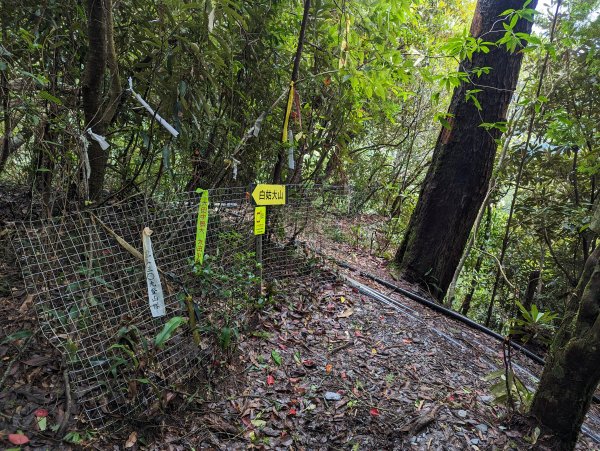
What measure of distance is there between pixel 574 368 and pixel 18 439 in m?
2.72

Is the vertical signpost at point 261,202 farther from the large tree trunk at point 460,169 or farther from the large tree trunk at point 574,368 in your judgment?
the large tree trunk at point 460,169

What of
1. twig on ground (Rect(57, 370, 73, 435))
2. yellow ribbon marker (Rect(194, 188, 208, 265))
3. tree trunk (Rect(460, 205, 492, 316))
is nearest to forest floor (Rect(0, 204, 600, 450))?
twig on ground (Rect(57, 370, 73, 435))

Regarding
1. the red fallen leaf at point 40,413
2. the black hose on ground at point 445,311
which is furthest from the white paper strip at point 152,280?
the black hose on ground at point 445,311

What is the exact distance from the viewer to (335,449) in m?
1.84

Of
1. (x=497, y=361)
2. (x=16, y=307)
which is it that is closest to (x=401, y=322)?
(x=497, y=361)

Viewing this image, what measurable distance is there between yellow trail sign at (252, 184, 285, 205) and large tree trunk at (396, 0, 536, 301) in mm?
2213

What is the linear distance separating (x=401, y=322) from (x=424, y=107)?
211 inches

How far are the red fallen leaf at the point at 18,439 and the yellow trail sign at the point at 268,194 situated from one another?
176cm

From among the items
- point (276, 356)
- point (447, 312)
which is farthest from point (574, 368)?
point (447, 312)

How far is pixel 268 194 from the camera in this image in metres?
2.67

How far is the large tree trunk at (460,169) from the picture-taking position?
12.7 feet

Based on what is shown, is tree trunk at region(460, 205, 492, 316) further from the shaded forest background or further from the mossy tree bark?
the mossy tree bark

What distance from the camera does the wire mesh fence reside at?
1.75 metres

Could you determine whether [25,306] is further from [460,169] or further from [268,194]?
[460,169]
